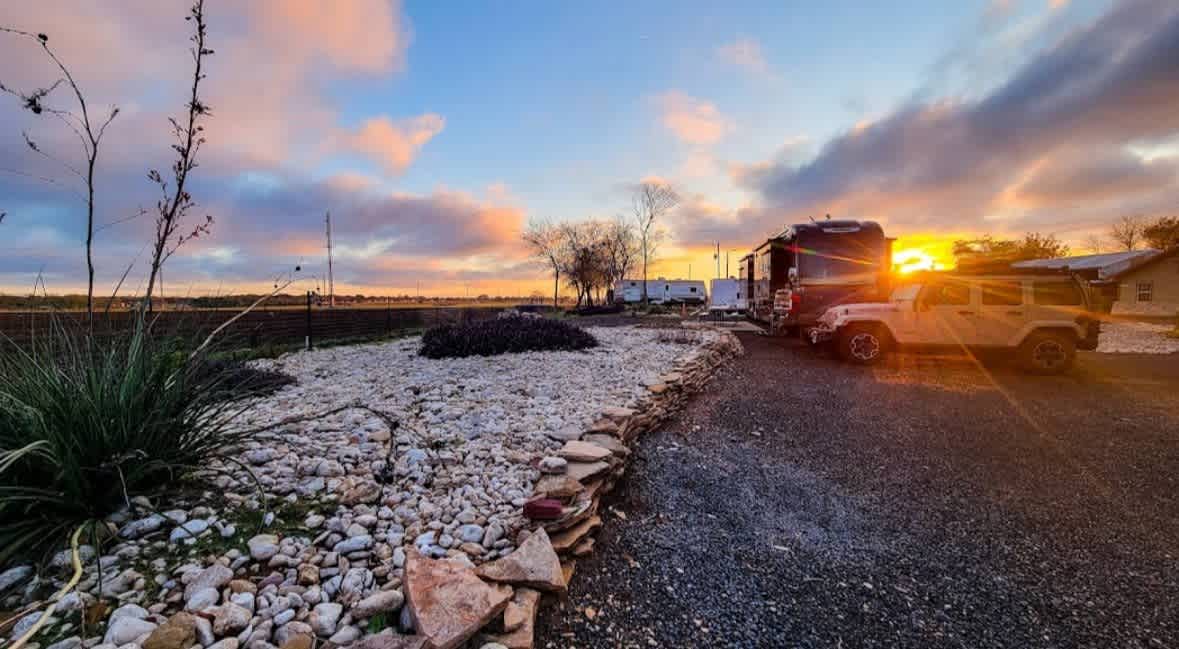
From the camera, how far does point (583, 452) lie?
9.87 ft

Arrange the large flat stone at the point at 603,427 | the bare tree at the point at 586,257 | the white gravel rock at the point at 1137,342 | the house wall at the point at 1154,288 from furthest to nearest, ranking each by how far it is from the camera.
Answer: the bare tree at the point at 586,257, the house wall at the point at 1154,288, the white gravel rock at the point at 1137,342, the large flat stone at the point at 603,427

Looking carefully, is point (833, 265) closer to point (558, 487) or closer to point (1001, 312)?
point (1001, 312)

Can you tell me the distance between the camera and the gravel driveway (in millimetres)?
1992

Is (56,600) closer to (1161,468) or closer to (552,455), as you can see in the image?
(552,455)

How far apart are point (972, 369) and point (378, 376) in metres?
8.96

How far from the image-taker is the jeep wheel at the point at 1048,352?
7402mm

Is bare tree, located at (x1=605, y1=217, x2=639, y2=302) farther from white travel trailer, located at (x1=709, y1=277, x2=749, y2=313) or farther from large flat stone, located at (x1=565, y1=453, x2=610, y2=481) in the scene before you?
large flat stone, located at (x1=565, y1=453, x2=610, y2=481)

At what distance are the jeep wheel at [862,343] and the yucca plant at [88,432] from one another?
26.6 feet

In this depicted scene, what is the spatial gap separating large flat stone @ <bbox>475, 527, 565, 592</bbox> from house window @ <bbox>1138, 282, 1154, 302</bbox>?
3871 cm

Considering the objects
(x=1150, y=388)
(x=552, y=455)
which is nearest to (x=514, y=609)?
(x=552, y=455)

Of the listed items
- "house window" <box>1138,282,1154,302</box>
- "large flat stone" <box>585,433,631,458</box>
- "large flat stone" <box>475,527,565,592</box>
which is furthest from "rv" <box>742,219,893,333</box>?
"house window" <box>1138,282,1154,302</box>

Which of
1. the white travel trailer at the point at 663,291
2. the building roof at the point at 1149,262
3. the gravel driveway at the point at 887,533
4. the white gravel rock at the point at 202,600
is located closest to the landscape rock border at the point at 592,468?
the gravel driveway at the point at 887,533

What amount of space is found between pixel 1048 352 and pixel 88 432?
10.7 m

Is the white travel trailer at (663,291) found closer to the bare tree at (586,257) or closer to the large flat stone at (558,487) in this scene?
the bare tree at (586,257)
